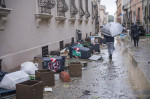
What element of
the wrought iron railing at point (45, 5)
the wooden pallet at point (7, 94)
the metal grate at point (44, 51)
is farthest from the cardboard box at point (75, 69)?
the wrought iron railing at point (45, 5)

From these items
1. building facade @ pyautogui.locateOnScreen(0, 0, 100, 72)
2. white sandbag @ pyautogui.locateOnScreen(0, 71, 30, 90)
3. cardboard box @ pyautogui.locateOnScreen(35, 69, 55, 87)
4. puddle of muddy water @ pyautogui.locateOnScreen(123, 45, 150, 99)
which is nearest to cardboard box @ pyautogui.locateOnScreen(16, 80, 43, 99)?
white sandbag @ pyautogui.locateOnScreen(0, 71, 30, 90)

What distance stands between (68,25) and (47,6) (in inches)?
197

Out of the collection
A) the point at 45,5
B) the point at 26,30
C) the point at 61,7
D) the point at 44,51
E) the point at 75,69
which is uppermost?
the point at 61,7

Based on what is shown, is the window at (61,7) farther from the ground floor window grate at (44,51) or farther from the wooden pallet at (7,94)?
the wooden pallet at (7,94)

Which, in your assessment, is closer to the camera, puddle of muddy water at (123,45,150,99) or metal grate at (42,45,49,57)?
puddle of muddy water at (123,45,150,99)

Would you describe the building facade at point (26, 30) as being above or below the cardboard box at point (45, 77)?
above

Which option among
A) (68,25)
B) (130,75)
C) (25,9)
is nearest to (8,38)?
(25,9)

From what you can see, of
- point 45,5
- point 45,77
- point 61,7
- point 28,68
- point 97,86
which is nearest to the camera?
point 45,77

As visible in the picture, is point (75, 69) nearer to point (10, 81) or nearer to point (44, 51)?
point (10, 81)

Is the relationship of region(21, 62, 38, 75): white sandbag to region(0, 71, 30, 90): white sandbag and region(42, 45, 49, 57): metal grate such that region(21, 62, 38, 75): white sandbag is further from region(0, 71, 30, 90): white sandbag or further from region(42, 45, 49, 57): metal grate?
region(42, 45, 49, 57): metal grate

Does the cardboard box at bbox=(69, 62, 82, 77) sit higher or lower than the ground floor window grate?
lower

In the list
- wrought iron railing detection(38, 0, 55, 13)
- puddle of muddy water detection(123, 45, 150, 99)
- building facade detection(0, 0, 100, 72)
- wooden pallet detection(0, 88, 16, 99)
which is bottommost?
puddle of muddy water detection(123, 45, 150, 99)

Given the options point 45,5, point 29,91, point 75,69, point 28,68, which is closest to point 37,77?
point 28,68

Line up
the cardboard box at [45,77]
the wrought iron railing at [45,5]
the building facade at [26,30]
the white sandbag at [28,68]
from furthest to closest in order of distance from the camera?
the wrought iron railing at [45,5], the white sandbag at [28,68], the building facade at [26,30], the cardboard box at [45,77]
